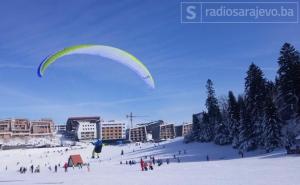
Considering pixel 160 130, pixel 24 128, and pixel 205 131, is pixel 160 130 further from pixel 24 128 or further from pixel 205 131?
pixel 205 131

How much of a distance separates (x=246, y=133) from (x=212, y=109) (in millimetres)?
23716

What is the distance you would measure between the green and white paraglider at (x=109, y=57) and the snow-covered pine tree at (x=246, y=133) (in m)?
32.1

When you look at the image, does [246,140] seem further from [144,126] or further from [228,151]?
[144,126]

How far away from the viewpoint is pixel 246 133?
50.7 metres

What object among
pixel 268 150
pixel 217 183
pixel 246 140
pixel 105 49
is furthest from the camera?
pixel 246 140

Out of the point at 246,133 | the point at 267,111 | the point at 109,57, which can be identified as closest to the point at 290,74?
the point at 267,111

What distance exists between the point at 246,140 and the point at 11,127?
157649 millimetres

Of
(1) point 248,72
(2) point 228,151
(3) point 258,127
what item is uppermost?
(1) point 248,72

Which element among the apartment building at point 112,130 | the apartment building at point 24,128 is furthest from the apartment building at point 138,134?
the apartment building at point 24,128

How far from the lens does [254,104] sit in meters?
50.4

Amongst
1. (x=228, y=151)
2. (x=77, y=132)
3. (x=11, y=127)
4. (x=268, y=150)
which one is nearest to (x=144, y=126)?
(x=77, y=132)

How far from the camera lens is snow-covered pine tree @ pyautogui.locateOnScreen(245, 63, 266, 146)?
4894 centimetres

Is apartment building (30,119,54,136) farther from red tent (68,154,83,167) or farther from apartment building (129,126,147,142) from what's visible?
red tent (68,154,83,167)

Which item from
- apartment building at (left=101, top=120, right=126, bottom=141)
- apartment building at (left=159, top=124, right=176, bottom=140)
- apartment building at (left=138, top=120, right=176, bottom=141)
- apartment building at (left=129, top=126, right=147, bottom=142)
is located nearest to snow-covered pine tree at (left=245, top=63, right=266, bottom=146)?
apartment building at (left=101, top=120, right=126, bottom=141)
